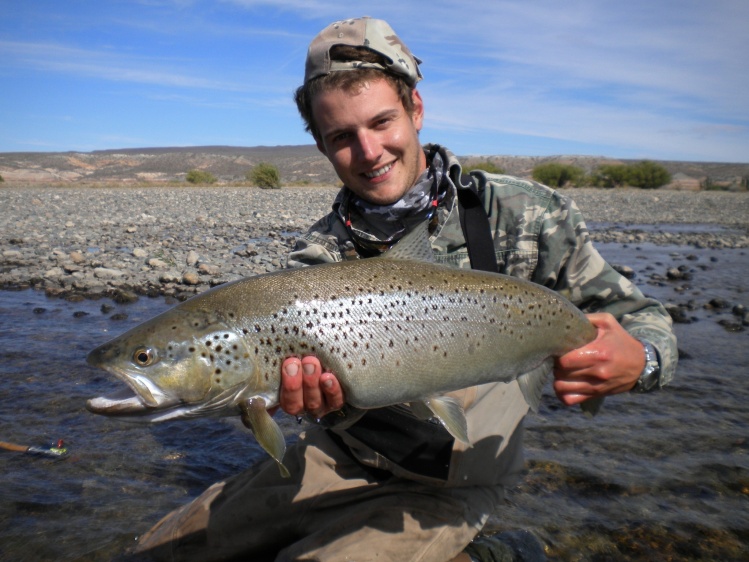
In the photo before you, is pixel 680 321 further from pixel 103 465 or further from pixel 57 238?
pixel 57 238

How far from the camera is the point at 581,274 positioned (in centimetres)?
315

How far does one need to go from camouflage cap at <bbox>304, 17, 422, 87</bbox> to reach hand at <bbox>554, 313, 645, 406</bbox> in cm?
154

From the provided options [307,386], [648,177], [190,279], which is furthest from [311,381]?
[648,177]

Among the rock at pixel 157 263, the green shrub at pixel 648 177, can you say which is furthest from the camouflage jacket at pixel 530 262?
the green shrub at pixel 648 177

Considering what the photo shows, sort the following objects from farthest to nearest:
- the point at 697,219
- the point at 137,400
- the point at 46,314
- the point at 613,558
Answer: the point at 697,219, the point at 46,314, the point at 613,558, the point at 137,400

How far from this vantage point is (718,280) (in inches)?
433

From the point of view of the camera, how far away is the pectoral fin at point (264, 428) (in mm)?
2518

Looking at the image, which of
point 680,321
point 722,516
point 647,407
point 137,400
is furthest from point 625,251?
point 137,400

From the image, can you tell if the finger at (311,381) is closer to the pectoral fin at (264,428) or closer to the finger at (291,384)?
the finger at (291,384)

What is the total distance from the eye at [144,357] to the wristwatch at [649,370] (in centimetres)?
199

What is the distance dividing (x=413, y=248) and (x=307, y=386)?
0.75 m

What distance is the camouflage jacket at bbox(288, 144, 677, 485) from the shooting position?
10.0 feet

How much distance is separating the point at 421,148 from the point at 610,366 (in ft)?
4.93

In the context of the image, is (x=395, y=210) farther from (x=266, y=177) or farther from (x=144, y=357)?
(x=266, y=177)
